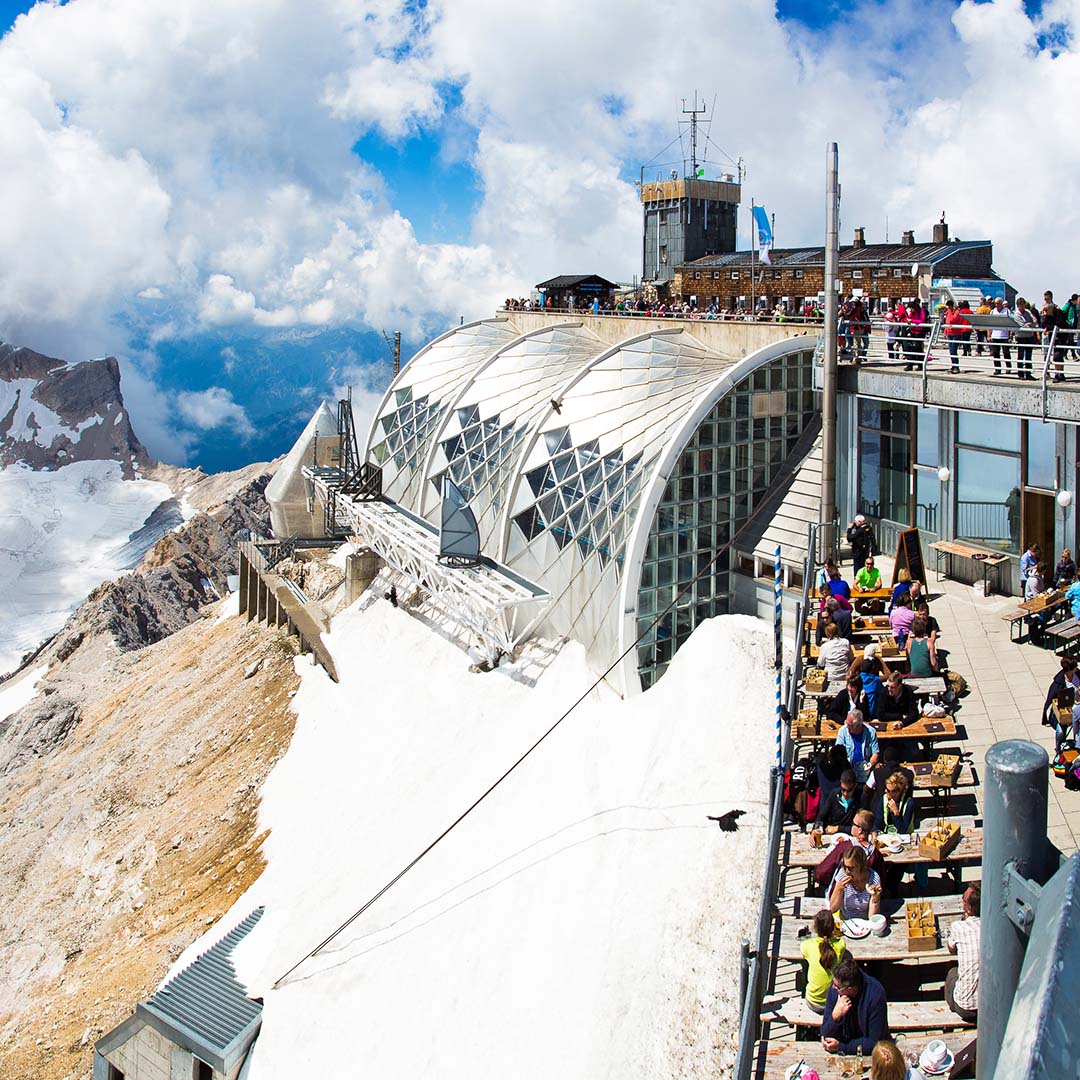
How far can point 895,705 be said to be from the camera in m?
13.0

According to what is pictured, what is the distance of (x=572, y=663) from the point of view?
2517 cm

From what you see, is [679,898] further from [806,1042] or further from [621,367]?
[621,367]

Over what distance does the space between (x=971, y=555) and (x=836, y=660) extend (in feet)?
18.8

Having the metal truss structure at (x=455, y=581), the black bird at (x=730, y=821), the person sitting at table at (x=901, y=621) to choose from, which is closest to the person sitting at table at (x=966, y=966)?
the black bird at (x=730, y=821)

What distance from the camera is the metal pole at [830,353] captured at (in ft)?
60.5

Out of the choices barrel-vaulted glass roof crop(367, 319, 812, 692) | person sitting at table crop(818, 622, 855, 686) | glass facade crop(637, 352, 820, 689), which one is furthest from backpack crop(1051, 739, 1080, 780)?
glass facade crop(637, 352, 820, 689)

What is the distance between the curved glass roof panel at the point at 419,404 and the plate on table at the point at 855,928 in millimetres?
27921

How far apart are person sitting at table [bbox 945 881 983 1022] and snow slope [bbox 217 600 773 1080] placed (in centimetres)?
369

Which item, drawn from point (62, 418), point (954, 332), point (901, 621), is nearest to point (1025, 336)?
point (954, 332)

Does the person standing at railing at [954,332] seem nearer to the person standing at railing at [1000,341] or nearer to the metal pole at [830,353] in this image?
the person standing at railing at [1000,341]

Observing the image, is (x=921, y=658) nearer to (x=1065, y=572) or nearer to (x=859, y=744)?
(x=859, y=744)

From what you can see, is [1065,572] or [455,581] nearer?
[1065,572]

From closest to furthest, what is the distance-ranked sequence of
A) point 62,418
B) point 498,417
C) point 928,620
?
point 928,620 → point 498,417 → point 62,418

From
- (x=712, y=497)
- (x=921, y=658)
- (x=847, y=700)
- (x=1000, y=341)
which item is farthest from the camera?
(x=712, y=497)
